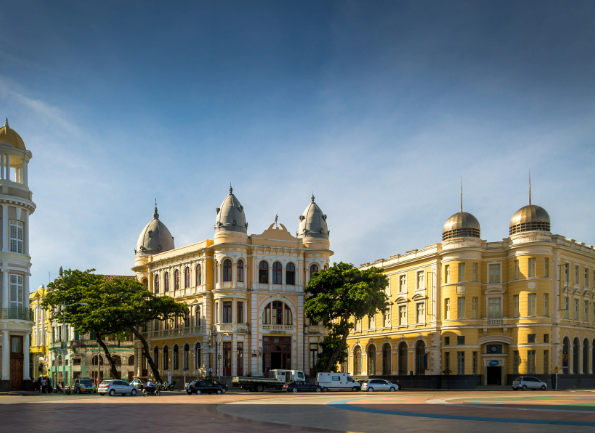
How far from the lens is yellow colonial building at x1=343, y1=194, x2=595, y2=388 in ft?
253

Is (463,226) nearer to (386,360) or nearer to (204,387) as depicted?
(386,360)

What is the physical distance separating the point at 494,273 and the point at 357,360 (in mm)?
25619

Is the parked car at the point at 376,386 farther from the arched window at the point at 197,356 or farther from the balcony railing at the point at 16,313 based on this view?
the balcony railing at the point at 16,313

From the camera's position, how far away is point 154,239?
95.9 m

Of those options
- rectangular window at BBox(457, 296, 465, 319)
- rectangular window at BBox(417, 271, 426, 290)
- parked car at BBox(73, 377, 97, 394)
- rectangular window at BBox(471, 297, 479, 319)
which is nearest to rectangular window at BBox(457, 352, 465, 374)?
rectangular window at BBox(457, 296, 465, 319)

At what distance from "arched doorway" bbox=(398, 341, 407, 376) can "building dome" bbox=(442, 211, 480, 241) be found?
15.3 m

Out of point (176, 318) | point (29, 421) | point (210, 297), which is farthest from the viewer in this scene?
point (176, 318)

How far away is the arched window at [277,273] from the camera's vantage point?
83.2m

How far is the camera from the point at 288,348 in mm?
82812

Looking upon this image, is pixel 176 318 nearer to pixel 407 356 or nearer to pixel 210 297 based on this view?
pixel 210 297

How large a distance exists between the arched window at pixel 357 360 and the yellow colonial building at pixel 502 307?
1069cm

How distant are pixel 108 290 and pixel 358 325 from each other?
36.6m

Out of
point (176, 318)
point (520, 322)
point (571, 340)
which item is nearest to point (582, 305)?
point (571, 340)

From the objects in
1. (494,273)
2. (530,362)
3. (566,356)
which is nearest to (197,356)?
(494,273)
